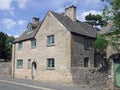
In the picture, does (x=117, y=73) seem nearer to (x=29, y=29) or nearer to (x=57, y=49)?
(x=57, y=49)

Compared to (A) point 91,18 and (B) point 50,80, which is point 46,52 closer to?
(B) point 50,80

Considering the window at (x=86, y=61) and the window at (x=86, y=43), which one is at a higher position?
the window at (x=86, y=43)

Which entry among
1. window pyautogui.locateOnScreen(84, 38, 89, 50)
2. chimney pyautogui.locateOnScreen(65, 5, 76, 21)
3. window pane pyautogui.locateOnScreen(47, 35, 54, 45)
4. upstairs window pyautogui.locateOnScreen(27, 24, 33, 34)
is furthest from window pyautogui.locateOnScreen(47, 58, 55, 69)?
upstairs window pyautogui.locateOnScreen(27, 24, 33, 34)

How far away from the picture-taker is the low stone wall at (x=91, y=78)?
20359 millimetres

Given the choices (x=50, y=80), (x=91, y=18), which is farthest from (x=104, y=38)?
(x=91, y=18)

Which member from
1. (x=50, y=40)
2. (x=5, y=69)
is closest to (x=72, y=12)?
(x=50, y=40)

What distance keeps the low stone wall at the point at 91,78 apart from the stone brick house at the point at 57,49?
28.3 inches

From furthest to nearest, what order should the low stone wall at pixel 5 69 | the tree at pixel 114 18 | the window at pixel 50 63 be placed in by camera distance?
the low stone wall at pixel 5 69
the window at pixel 50 63
the tree at pixel 114 18

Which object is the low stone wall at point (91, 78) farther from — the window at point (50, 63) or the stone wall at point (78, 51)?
the window at point (50, 63)

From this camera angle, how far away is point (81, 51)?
27609mm

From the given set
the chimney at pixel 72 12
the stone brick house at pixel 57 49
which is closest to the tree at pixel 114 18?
the stone brick house at pixel 57 49

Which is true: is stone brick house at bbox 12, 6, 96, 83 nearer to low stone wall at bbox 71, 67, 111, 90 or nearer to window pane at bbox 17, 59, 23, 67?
window pane at bbox 17, 59, 23, 67

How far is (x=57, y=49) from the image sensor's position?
2736 cm

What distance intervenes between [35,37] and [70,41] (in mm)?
7568
